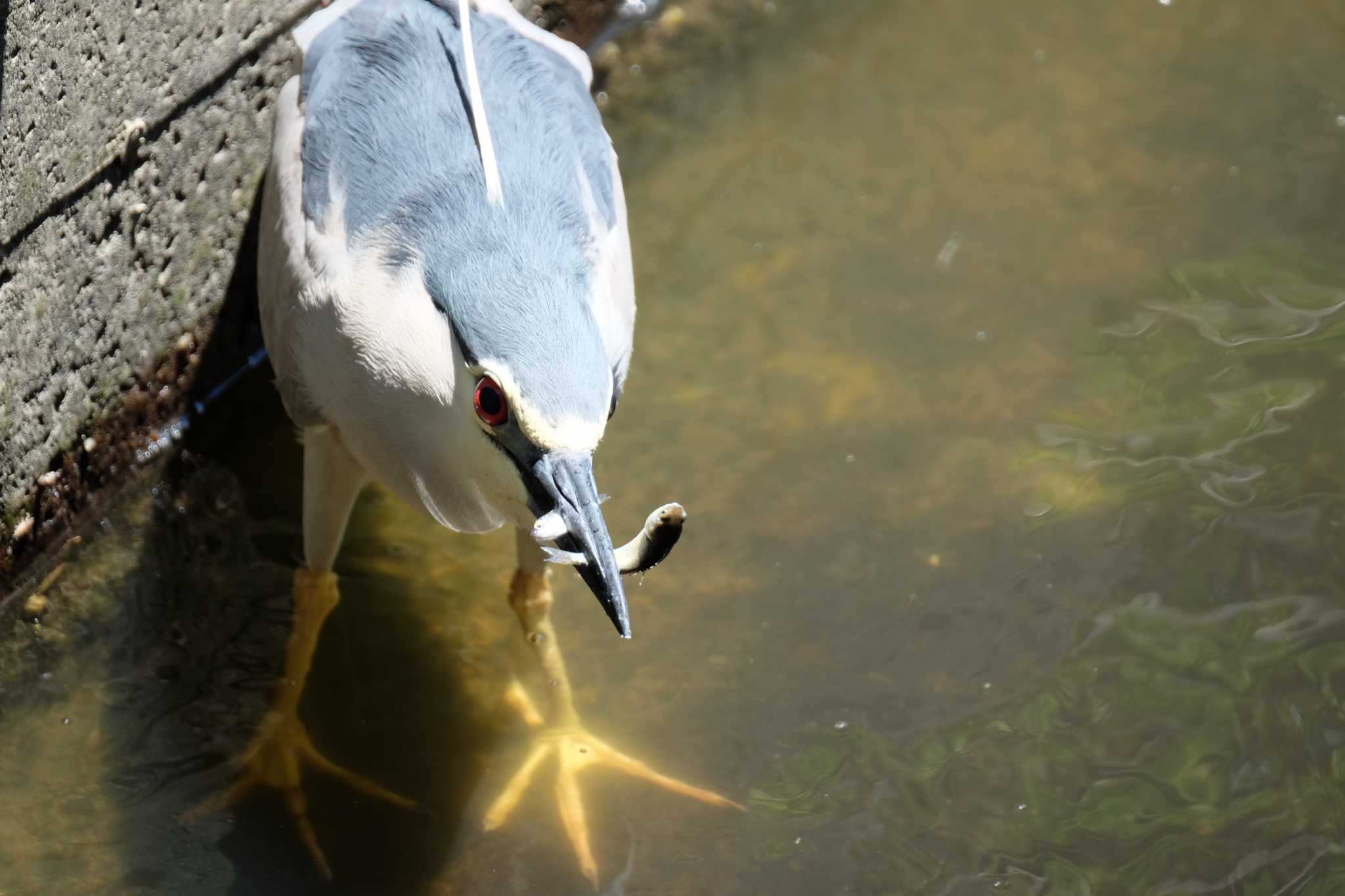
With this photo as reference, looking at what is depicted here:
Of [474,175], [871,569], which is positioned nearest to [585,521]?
[474,175]

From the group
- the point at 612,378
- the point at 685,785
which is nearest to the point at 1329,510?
the point at 685,785

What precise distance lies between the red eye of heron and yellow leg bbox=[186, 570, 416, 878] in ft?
3.14

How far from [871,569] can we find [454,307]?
127cm

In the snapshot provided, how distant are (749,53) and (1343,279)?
1626 millimetres

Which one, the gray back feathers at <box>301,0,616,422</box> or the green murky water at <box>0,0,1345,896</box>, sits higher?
the gray back feathers at <box>301,0,616,422</box>

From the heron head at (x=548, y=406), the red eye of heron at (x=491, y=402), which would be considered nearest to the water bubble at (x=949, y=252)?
the heron head at (x=548, y=406)

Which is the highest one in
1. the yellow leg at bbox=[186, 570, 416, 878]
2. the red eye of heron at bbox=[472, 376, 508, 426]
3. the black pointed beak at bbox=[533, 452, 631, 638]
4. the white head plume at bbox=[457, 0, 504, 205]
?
the white head plume at bbox=[457, 0, 504, 205]

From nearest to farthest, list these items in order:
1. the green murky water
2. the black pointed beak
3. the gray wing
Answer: the black pointed beak
the gray wing
the green murky water

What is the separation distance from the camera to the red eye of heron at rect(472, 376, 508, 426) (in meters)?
1.97

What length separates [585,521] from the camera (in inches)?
76.0

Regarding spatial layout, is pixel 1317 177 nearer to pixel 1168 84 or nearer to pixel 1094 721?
pixel 1168 84

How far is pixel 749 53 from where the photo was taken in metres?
4.00

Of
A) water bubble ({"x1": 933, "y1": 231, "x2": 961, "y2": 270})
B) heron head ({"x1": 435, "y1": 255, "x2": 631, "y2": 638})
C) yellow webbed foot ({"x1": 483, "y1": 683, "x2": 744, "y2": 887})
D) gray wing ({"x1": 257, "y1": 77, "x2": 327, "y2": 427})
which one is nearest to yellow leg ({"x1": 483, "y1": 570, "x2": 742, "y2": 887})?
yellow webbed foot ({"x1": 483, "y1": 683, "x2": 744, "y2": 887})

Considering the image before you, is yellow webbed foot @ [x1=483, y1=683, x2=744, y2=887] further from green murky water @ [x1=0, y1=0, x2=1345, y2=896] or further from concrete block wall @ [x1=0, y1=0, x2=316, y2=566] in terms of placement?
concrete block wall @ [x1=0, y1=0, x2=316, y2=566]
